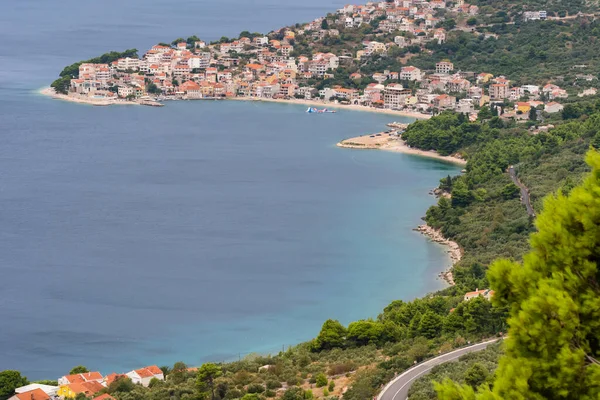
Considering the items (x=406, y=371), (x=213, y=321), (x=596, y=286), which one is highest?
(x=596, y=286)

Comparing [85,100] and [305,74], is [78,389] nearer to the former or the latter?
[85,100]

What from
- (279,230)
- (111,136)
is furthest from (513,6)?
(279,230)

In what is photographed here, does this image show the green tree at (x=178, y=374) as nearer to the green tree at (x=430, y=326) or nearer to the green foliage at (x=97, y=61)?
the green tree at (x=430, y=326)

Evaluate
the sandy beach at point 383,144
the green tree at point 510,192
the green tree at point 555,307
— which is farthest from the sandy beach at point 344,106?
the green tree at point 555,307

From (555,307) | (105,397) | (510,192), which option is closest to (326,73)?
(510,192)

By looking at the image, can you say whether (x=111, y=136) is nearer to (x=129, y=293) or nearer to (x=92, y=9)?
(x=129, y=293)

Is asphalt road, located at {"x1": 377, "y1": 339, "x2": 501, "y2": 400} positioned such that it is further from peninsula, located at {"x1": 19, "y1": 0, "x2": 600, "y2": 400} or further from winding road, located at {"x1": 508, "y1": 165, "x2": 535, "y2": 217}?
winding road, located at {"x1": 508, "y1": 165, "x2": 535, "y2": 217}
